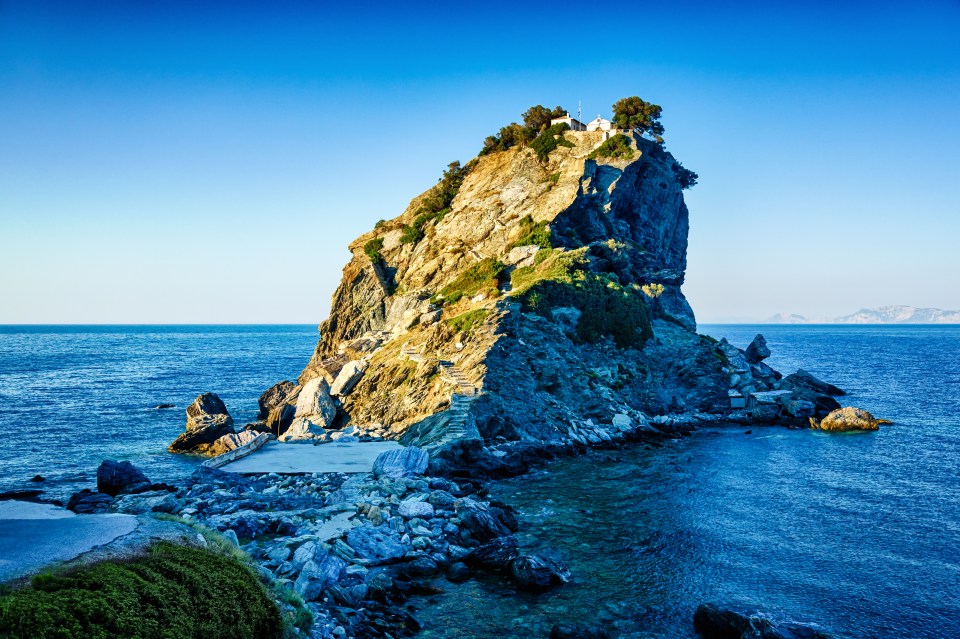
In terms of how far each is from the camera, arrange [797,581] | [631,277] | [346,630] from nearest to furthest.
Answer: [346,630], [797,581], [631,277]

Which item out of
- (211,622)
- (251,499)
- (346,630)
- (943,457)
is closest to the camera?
(211,622)

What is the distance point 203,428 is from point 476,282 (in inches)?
1038

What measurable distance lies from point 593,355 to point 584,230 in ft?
68.1

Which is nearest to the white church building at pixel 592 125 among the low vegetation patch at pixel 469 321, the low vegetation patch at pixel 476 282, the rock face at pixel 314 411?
the low vegetation patch at pixel 476 282

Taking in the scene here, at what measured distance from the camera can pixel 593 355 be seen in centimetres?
4681

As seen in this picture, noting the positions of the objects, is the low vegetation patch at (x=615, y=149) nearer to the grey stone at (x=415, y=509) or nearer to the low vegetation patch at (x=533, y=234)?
the low vegetation patch at (x=533, y=234)

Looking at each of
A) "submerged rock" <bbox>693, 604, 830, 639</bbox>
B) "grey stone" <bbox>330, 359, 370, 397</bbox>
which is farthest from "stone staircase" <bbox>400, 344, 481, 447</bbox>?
"submerged rock" <bbox>693, 604, 830, 639</bbox>

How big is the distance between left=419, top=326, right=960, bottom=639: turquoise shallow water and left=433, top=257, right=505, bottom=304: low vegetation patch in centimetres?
2252

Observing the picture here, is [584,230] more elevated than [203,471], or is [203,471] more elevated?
[584,230]

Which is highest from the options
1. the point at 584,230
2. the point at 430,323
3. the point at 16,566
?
the point at 584,230

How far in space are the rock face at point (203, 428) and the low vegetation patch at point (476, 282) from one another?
835 inches

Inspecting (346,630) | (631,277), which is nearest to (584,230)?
(631,277)

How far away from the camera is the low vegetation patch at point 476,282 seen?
5359 cm

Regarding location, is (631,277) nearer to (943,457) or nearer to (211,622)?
(943,457)
